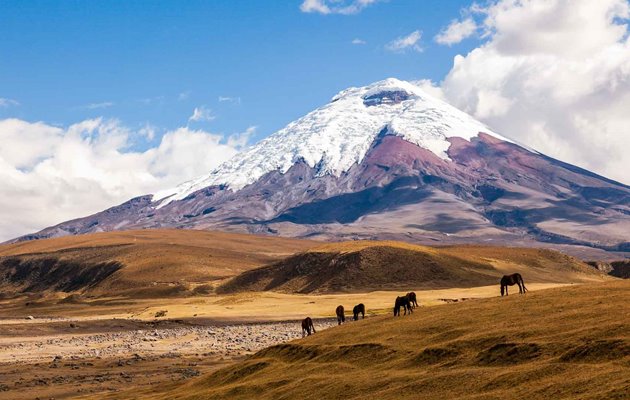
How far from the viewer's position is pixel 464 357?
103 feet

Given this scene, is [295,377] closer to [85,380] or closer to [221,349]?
[85,380]

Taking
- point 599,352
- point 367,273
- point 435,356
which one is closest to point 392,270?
point 367,273

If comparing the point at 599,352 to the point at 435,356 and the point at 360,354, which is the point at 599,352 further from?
the point at 360,354

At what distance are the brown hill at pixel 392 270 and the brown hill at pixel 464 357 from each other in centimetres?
11070

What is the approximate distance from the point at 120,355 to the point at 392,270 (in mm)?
99822

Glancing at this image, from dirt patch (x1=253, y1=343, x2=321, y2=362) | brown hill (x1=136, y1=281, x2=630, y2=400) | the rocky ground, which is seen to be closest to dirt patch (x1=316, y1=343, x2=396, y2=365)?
brown hill (x1=136, y1=281, x2=630, y2=400)

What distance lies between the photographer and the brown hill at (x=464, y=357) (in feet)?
86.2

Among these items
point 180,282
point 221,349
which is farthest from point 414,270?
point 221,349

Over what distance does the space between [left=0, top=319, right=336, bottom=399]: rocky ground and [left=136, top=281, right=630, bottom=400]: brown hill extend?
787 centimetres

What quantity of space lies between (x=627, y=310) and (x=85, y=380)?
110 feet

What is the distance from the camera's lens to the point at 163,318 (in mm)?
109938

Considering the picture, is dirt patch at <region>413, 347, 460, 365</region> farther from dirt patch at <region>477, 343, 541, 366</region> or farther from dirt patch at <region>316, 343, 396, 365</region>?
dirt patch at <region>316, 343, 396, 365</region>

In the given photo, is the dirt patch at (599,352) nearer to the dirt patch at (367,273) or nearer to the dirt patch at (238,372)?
the dirt patch at (238,372)

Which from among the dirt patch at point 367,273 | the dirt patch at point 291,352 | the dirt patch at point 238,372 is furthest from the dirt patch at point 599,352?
the dirt patch at point 367,273
